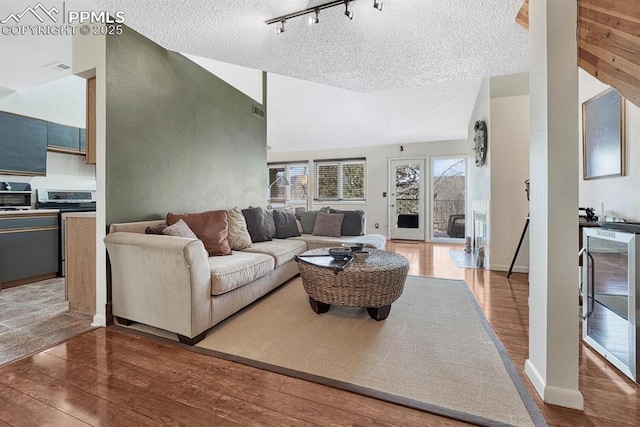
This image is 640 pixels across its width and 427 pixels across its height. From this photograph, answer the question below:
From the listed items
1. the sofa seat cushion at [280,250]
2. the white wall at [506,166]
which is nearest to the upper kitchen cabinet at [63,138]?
the sofa seat cushion at [280,250]

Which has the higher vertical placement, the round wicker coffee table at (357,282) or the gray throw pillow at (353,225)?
the gray throw pillow at (353,225)

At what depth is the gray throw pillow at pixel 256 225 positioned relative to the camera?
3.51m

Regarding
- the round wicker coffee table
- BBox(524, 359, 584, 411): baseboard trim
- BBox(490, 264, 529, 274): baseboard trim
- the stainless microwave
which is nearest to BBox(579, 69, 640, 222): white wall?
BBox(490, 264, 529, 274): baseboard trim

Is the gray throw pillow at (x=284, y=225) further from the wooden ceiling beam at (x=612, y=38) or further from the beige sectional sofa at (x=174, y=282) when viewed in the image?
the wooden ceiling beam at (x=612, y=38)

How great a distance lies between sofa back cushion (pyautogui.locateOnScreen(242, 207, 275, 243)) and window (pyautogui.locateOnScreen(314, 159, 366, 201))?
4.44 meters

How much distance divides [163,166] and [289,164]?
5.87m

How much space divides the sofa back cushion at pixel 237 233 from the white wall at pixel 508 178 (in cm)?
335

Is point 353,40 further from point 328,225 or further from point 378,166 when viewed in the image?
point 378,166

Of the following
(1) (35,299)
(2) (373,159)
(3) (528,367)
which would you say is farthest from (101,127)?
(2) (373,159)

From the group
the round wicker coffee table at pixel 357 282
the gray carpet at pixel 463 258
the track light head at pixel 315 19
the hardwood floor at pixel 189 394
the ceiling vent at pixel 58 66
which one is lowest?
the hardwood floor at pixel 189 394

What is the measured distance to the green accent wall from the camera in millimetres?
2270

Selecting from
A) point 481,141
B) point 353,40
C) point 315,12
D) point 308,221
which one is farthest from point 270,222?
point 481,141

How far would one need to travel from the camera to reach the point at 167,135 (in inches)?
108

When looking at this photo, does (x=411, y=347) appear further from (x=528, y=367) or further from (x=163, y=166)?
(x=163, y=166)
